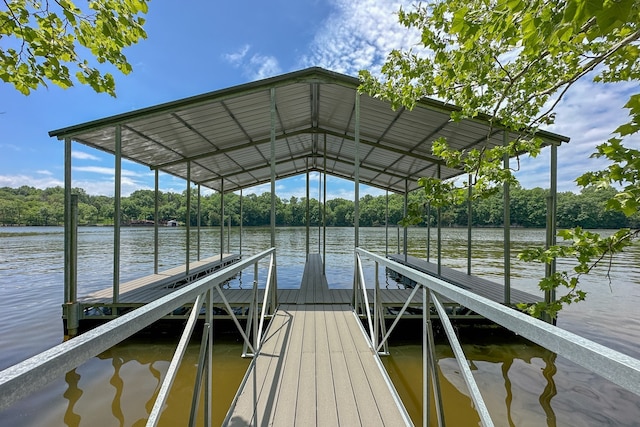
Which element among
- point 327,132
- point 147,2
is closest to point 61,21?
point 147,2

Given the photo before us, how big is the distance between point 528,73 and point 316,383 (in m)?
4.03

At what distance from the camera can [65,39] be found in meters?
3.41

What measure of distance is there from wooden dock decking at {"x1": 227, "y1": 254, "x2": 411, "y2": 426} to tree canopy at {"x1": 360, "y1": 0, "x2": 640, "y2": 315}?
5.06 feet

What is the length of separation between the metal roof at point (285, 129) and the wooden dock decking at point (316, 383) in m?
3.38

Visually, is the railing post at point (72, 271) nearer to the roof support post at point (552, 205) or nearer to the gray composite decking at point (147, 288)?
the gray composite decking at point (147, 288)

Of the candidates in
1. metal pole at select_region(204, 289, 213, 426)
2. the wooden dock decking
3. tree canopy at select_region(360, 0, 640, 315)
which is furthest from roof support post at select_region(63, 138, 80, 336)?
tree canopy at select_region(360, 0, 640, 315)

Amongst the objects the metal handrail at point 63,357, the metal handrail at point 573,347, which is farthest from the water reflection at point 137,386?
the metal handrail at point 573,347

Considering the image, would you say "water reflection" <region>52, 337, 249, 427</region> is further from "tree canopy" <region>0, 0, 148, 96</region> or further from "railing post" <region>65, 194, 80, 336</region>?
"tree canopy" <region>0, 0, 148, 96</region>

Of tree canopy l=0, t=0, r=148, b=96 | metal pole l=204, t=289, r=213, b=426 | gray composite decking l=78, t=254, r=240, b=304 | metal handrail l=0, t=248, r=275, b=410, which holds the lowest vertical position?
gray composite decking l=78, t=254, r=240, b=304

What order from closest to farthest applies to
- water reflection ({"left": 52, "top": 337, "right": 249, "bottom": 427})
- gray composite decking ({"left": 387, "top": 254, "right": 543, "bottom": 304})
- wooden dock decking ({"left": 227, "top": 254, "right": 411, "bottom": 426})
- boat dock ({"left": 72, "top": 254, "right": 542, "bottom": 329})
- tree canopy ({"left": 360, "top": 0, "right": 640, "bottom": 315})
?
tree canopy ({"left": 360, "top": 0, "right": 640, "bottom": 315}) < wooden dock decking ({"left": 227, "top": 254, "right": 411, "bottom": 426}) < water reflection ({"left": 52, "top": 337, "right": 249, "bottom": 427}) < boat dock ({"left": 72, "top": 254, "right": 542, "bottom": 329}) < gray composite decking ({"left": 387, "top": 254, "right": 543, "bottom": 304})

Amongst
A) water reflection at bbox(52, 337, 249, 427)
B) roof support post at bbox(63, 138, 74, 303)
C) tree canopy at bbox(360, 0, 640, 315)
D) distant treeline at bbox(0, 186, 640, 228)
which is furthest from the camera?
distant treeline at bbox(0, 186, 640, 228)

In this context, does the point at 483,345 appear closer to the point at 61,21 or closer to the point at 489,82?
the point at 489,82

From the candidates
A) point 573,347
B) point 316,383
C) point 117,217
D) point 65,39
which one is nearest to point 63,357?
point 573,347

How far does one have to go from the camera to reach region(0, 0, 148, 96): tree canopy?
3037 millimetres
